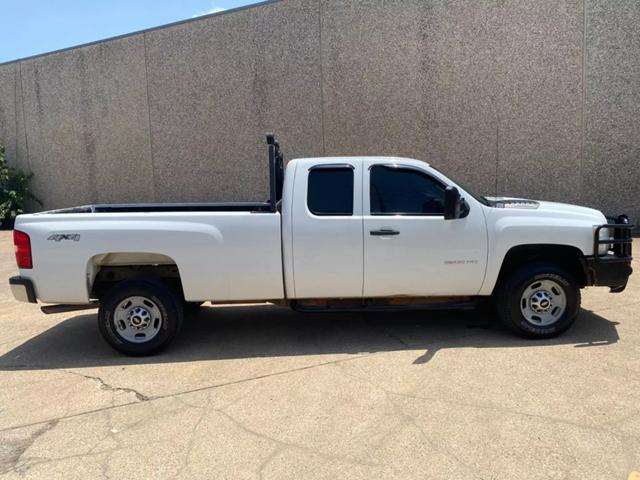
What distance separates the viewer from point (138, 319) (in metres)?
5.29

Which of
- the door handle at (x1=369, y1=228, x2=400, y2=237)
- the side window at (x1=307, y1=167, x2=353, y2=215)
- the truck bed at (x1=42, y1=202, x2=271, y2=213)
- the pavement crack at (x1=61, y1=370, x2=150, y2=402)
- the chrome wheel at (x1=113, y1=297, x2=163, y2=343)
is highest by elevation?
the side window at (x1=307, y1=167, x2=353, y2=215)

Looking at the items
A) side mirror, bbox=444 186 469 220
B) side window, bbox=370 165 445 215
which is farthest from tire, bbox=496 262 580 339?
side window, bbox=370 165 445 215

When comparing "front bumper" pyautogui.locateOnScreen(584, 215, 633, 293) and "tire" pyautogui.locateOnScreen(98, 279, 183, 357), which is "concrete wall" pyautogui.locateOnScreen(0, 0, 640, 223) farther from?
"tire" pyautogui.locateOnScreen(98, 279, 183, 357)

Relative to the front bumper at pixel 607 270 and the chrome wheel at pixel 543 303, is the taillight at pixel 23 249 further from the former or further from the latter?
the front bumper at pixel 607 270

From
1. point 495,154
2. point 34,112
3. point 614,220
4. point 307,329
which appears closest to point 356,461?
point 307,329

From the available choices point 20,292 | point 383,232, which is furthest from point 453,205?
point 20,292

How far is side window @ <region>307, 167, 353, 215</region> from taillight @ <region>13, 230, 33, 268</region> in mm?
2743

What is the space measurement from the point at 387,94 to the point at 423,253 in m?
7.89

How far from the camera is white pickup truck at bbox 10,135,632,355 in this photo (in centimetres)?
511

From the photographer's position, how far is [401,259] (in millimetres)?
5246

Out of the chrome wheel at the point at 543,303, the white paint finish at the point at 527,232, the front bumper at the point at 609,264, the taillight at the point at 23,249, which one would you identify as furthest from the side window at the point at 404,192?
the taillight at the point at 23,249

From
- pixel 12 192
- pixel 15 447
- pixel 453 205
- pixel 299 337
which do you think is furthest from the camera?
pixel 12 192

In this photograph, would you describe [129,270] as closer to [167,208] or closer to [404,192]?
[167,208]

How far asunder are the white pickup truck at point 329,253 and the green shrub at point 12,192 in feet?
42.3
